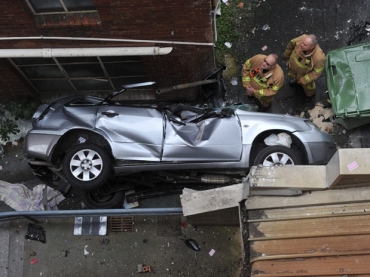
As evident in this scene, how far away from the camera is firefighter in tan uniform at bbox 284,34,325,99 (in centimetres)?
699

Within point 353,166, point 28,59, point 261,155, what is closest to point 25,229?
point 28,59

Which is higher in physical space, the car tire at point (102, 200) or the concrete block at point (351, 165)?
the car tire at point (102, 200)

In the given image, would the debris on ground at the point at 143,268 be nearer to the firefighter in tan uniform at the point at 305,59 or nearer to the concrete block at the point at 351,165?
the concrete block at the point at 351,165

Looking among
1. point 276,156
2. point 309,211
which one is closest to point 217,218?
point 276,156

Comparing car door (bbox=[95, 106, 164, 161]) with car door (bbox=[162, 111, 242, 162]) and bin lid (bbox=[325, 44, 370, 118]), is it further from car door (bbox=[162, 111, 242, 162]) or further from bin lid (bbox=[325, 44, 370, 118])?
bin lid (bbox=[325, 44, 370, 118])

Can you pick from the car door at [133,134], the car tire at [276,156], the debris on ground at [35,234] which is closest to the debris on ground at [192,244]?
the car door at [133,134]

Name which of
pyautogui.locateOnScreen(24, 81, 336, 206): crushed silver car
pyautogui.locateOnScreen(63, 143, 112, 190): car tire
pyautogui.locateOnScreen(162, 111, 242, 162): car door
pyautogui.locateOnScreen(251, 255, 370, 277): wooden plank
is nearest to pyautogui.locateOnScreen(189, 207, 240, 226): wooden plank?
pyautogui.locateOnScreen(24, 81, 336, 206): crushed silver car

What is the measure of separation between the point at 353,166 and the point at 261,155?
2.25m

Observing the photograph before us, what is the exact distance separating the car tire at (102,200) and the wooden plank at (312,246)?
309cm

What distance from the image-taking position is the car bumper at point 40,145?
683 centimetres

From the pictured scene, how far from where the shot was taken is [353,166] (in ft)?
15.4

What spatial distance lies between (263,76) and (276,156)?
4.54ft

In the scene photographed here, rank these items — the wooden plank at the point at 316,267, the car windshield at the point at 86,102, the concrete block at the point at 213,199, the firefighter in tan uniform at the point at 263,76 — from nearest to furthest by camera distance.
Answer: the wooden plank at the point at 316,267 → the concrete block at the point at 213,199 → the firefighter in tan uniform at the point at 263,76 → the car windshield at the point at 86,102

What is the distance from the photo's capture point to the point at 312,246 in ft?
16.5
